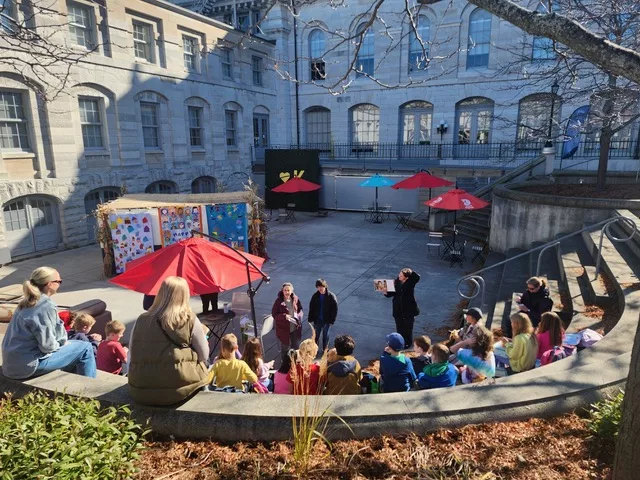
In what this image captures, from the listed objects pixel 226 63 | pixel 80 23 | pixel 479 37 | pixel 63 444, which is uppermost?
pixel 479 37

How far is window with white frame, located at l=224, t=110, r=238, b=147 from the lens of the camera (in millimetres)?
26594

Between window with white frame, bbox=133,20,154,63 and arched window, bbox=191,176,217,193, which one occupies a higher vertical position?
window with white frame, bbox=133,20,154,63

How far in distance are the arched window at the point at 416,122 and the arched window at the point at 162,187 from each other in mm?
15667

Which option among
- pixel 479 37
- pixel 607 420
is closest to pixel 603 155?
pixel 607 420

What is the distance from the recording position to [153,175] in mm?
21406

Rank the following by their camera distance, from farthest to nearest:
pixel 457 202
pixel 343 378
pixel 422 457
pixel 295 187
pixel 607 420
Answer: pixel 295 187
pixel 457 202
pixel 343 378
pixel 607 420
pixel 422 457

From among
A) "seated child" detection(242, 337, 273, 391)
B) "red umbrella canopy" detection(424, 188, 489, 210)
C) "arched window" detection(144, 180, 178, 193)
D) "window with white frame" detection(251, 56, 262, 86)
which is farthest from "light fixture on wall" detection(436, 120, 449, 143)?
"seated child" detection(242, 337, 273, 391)

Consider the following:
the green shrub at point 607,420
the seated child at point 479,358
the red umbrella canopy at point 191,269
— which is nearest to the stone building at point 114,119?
the red umbrella canopy at point 191,269

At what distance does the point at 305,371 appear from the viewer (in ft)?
12.0

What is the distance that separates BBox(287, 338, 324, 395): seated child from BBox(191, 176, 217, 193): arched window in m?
20.9

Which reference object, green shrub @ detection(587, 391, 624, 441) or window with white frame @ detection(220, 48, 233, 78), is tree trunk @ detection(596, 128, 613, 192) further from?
window with white frame @ detection(220, 48, 233, 78)

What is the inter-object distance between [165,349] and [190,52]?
2307cm

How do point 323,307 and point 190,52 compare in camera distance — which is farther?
point 190,52

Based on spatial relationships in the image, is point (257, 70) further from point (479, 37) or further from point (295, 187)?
point (479, 37)
